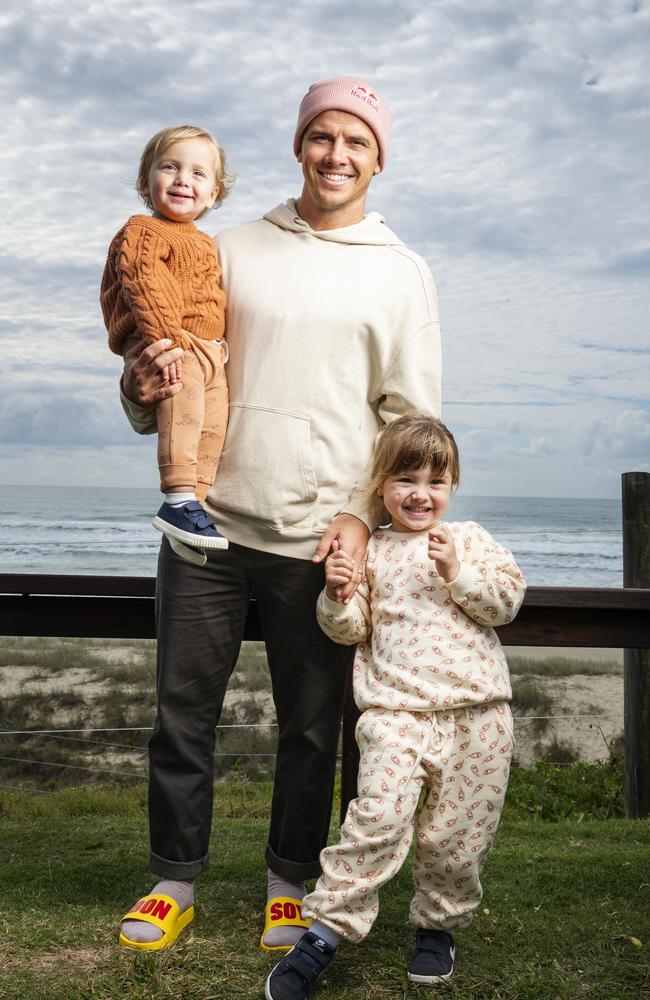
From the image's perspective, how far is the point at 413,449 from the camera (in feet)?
7.57

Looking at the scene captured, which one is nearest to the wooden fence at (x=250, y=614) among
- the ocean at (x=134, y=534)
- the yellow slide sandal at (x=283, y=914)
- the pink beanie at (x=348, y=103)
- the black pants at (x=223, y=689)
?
the black pants at (x=223, y=689)

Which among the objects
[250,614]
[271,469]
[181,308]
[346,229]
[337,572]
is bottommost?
[250,614]

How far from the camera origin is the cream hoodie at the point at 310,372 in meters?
2.39

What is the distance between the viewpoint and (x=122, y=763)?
21.5 feet

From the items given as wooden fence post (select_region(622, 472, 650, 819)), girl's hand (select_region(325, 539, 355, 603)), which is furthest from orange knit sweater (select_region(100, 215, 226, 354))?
wooden fence post (select_region(622, 472, 650, 819))

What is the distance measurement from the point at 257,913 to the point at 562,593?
1.28 metres

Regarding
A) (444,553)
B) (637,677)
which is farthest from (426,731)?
(637,677)

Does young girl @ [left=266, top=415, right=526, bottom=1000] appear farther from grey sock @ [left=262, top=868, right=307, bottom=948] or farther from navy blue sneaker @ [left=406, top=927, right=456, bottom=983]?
grey sock @ [left=262, top=868, right=307, bottom=948]

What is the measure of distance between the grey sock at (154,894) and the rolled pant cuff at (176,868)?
0.02m

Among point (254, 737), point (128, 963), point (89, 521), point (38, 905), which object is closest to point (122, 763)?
point (254, 737)

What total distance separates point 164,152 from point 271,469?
0.85 meters

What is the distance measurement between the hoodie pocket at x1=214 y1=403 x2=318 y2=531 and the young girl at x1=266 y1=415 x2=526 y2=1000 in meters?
0.18

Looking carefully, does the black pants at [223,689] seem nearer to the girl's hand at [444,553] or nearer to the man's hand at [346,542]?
the man's hand at [346,542]

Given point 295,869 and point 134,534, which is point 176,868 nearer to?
point 295,869
